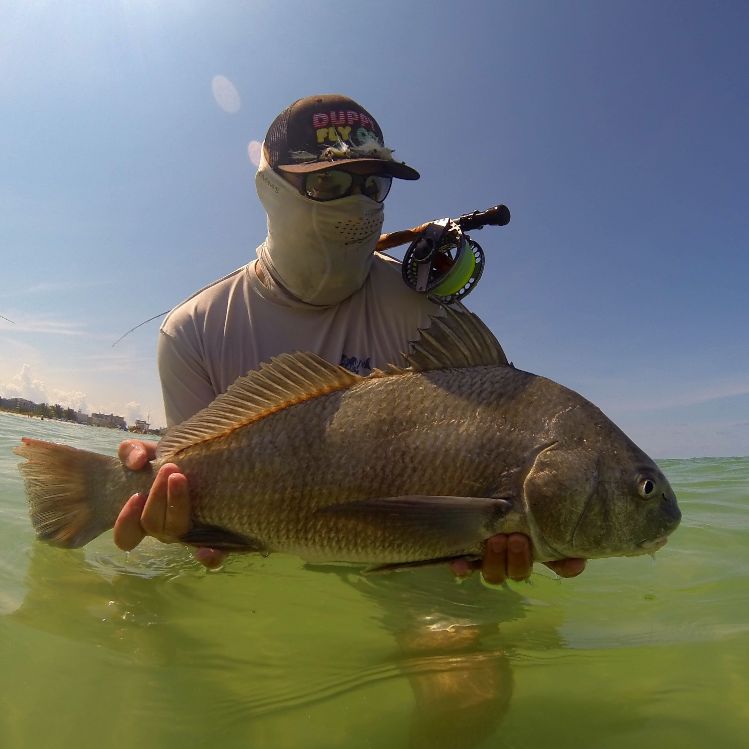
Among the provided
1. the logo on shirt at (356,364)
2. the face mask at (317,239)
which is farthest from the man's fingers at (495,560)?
the face mask at (317,239)

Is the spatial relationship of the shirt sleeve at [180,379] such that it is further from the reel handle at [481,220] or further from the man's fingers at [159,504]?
the reel handle at [481,220]

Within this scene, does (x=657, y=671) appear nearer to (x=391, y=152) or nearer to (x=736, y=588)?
(x=736, y=588)

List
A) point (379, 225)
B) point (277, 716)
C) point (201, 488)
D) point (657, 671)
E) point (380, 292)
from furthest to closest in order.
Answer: point (380, 292) → point (379, 225) → point (201, 488) → point (657, 671) → point (277, 716)

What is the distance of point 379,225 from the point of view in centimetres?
399

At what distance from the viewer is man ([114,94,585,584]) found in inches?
149

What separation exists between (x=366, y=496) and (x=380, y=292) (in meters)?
2.18

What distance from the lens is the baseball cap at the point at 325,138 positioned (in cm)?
367

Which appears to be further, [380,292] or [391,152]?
[380,292]

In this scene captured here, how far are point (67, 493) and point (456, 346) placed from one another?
2.19 meters

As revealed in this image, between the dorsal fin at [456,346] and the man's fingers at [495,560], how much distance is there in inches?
35.2

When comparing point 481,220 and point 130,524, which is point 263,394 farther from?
point 481,220

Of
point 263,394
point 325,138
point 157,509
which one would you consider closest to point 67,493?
Answer: point 157,509

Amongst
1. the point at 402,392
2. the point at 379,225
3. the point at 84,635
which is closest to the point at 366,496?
the point at 402,392

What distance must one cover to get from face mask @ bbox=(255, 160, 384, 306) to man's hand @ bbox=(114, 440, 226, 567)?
71.0 inches
